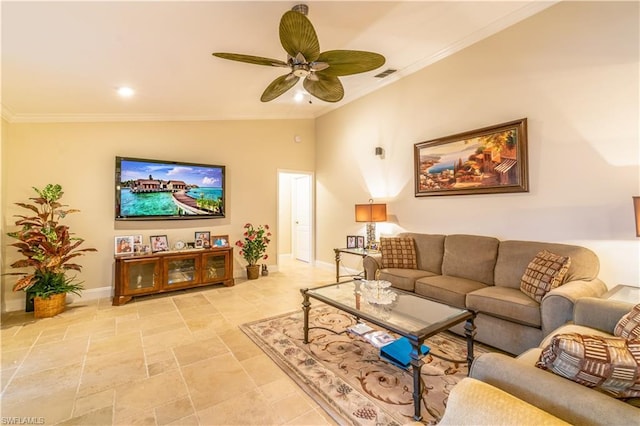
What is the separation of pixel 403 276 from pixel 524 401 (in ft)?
7.36

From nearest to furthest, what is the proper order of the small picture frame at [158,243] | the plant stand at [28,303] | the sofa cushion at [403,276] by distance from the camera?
the sofa cushion at [403,276] < the plant stand at [28,303] < the small picture frame at [158,243]

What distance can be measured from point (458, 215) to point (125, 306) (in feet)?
14.7

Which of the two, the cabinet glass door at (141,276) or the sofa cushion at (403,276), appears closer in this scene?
the sofa cushion at (403,276)

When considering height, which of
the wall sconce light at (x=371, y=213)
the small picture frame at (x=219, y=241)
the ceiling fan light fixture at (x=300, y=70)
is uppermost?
the ceiling fan light fixture at (x=300, y=70)

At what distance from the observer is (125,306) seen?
3.67 metres

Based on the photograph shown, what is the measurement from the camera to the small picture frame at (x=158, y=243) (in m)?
4.23

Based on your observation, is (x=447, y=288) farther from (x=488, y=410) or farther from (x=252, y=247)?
(x=252, y=247)

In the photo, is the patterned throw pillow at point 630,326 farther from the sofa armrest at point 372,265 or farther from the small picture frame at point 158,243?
the small picture frame at point 158,243

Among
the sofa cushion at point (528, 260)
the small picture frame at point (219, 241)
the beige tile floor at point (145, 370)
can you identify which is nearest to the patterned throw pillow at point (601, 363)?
the beige tile floor at point (145, 370)

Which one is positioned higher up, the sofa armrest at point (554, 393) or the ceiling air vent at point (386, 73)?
the ceiling air vent at point (386, 73)

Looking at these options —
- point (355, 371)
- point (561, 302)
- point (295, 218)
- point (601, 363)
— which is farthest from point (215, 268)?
point (601, 363)

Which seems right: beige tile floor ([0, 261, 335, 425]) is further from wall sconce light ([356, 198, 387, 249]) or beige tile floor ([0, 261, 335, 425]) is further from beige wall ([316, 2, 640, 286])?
beige wall ([316, 2, 640, 286])

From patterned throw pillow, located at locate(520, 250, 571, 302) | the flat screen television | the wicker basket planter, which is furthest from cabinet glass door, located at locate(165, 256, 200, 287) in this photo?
patterned throw pillow, located at locate(520, 250, 571, 302)

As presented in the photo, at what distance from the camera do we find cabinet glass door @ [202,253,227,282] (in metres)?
4.43
